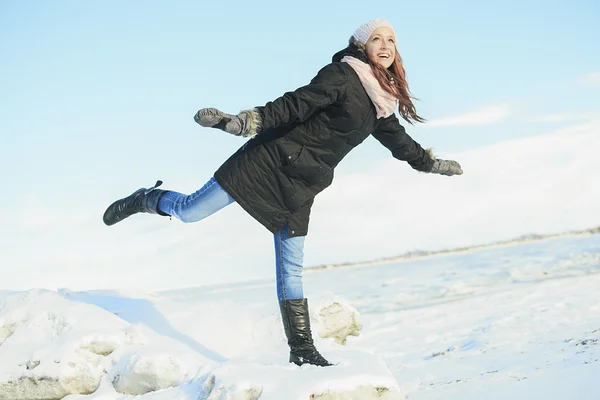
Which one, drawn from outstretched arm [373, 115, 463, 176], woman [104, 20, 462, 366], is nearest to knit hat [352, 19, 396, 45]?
woman [104, 20, 462, 366]

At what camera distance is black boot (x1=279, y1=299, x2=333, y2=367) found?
3076 millimetres

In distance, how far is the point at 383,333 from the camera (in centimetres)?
594

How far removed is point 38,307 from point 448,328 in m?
3.80

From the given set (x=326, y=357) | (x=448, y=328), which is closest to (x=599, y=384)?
(x=326, y=357)

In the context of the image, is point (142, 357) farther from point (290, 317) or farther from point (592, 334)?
point (592, 334)

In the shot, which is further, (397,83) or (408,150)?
(408,150)

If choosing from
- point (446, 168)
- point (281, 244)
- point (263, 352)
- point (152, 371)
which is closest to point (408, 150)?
point (446, 168)

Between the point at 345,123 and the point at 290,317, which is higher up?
the point at 345,123

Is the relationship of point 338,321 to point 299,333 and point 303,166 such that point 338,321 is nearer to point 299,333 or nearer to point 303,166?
point 299,333

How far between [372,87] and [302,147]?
1.60 ft

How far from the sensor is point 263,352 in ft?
12.7

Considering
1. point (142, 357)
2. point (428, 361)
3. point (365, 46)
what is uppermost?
point (365, 46)

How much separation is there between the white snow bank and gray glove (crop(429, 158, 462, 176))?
1398 millimetres

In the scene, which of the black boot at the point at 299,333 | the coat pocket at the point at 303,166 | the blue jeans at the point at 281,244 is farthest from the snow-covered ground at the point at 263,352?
the coat pocket at the point at 303,166
